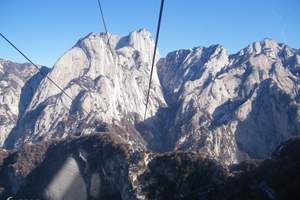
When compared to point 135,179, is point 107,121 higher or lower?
higher

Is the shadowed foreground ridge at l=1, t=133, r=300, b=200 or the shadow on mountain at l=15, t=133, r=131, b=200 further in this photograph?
the shadow on mountain at l=15, t=133, r=131, b=200

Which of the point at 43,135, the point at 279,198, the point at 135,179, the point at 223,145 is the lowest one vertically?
the point at 279,198

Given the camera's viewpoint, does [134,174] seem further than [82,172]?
No

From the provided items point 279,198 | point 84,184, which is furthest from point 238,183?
point 84,184

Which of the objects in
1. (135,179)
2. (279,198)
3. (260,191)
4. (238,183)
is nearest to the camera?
(279,198)

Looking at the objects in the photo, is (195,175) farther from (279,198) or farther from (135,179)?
(279,198)

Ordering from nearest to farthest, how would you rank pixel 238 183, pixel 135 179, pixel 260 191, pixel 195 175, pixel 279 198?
pixel 279 198, pixel 260 191, pixel 238 183, pixel 195 175, pixel 135 179

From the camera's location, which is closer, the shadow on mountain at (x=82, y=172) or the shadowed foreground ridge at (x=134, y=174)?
the shadowed foreground ridge at (x=134, y=174)

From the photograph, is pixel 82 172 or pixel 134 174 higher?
pixel 82 172
